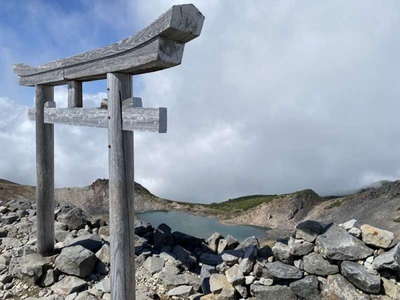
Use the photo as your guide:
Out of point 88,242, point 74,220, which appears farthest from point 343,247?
point 74,220

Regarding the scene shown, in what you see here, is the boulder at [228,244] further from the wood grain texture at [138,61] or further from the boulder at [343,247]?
the wood grain texture at [138,61]

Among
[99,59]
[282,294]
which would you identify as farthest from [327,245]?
[99,59]

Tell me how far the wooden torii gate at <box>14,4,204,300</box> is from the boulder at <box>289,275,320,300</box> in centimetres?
289

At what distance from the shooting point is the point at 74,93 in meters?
7.73

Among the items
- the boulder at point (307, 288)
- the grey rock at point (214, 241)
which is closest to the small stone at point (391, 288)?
the boulder at point (307, 288)

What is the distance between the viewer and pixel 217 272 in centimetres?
755

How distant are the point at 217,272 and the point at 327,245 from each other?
233 cm

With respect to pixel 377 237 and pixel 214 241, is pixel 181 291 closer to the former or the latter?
pixel 214 241

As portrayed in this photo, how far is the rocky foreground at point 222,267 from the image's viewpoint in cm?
633

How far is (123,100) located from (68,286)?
14.1ft

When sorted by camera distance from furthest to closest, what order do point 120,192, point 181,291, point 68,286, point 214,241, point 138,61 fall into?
point 214,241
point 68,286
point 181,291
point 120,192
point 138,61

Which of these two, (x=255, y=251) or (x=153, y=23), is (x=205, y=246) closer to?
(x=255, y=251)

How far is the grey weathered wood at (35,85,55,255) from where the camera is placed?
8.99 m

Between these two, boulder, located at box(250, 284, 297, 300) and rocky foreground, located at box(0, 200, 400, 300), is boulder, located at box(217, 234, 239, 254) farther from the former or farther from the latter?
boulder, located at box(250, 284, 297, 300)
